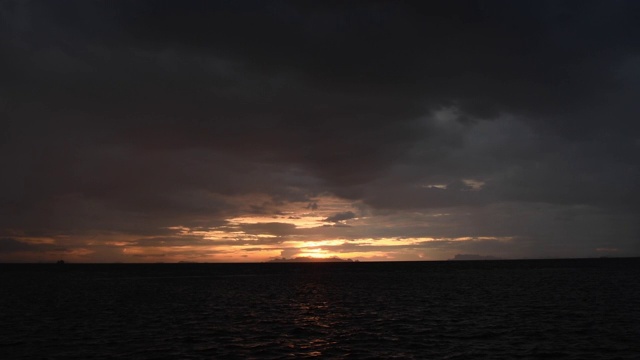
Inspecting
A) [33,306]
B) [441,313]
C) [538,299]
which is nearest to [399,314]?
[441,313]

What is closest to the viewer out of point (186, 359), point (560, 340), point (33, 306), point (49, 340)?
point (186, 359)

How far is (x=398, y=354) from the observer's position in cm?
3788

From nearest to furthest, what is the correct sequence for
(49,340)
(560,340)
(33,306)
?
(560,340), (49,340), (33,306)

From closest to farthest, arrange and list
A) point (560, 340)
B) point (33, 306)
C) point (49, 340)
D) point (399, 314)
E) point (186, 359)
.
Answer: point (186, 359) → point (560, 340) → point (49, 340) → point (399, 314) → point (33, 306)

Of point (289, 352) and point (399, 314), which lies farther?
point (399, 314)

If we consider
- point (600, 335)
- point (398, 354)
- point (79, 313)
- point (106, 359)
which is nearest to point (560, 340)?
point (600, 335)

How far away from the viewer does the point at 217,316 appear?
6275 cm

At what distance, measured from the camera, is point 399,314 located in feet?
205

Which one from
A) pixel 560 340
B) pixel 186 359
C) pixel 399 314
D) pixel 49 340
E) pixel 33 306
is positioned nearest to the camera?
pixel 186 359

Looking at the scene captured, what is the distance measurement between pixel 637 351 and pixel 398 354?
18.2m

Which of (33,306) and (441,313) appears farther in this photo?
(33,306)

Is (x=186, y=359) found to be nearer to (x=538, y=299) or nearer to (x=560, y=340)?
(x=560, y=340)

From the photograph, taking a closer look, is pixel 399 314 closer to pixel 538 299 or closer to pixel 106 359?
pixel 538 299

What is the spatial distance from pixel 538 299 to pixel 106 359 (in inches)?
2638
